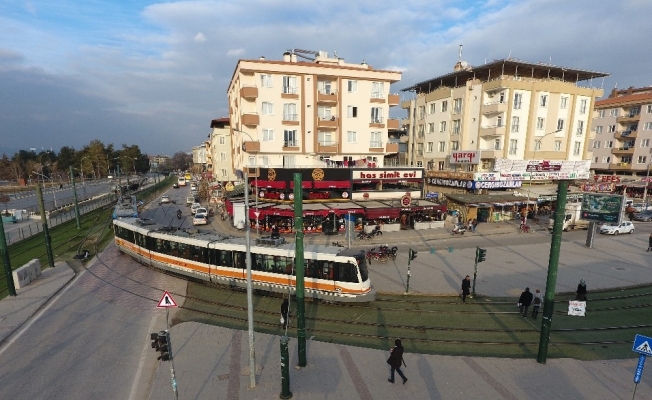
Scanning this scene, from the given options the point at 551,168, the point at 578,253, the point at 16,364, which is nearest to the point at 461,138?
the point at 551,168

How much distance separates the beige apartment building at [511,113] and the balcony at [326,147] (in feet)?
57.7

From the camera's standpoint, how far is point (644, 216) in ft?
132

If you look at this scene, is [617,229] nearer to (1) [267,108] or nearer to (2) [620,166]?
(1) [267,108]

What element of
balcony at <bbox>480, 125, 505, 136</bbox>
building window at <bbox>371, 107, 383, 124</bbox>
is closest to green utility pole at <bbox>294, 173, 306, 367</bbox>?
building window at <bbox>371, 107, 383, 124</bbox>

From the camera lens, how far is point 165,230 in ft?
67.9

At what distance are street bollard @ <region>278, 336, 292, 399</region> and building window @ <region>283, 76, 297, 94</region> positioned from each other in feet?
108

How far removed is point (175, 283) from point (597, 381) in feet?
65.7

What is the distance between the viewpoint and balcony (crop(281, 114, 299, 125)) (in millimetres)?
37906

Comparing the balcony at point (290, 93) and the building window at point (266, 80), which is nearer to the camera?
the building window at point (266, 80)

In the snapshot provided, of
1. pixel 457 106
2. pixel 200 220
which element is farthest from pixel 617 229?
pixel 200 220

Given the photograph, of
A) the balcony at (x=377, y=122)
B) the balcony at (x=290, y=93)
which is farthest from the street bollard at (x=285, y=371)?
the balcony at (x=377, y=122)

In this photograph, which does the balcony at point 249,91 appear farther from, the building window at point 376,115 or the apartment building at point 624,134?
the apartment building at point 624,134

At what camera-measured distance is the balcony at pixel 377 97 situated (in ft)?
133

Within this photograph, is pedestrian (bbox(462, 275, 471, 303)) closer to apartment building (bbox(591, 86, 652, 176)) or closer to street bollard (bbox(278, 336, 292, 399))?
street bollard (bbox(278, 336, 292, 399))
